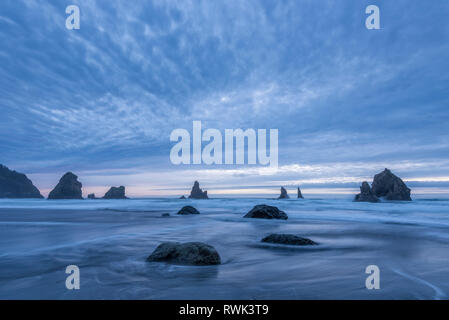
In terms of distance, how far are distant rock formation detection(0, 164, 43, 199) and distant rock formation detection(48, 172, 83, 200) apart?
65.0m

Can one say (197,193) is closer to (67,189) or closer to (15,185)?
(67,189)

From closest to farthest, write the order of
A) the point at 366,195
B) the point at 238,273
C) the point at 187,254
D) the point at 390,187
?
the point at 238,273 → the point at 187,254 → the point at 366,195 → the point at 390,187

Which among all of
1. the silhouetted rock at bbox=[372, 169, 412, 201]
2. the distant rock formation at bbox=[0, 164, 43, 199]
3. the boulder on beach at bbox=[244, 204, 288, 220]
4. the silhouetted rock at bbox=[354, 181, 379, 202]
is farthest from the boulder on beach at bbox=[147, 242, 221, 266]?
the distant rock formation at bbox=[0, 164, 43, 199]

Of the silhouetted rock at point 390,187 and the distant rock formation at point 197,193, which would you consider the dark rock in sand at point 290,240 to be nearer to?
the silhouetted rock at point 390,187

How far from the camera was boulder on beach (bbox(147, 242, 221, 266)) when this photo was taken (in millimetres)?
5379

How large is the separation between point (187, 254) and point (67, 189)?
106m

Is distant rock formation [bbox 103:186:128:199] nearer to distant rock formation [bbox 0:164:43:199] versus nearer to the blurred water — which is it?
distant rock formation [bbox 0:164:43:199]

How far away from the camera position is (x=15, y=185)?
137 m

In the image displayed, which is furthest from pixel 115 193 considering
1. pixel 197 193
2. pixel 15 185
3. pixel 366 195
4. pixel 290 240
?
pixel 290 240

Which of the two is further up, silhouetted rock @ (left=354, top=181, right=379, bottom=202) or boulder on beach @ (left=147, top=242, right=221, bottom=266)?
boulder on beach @ (left=147, top=242, right=221, bottom=266)

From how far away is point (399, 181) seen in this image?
5497 cm
